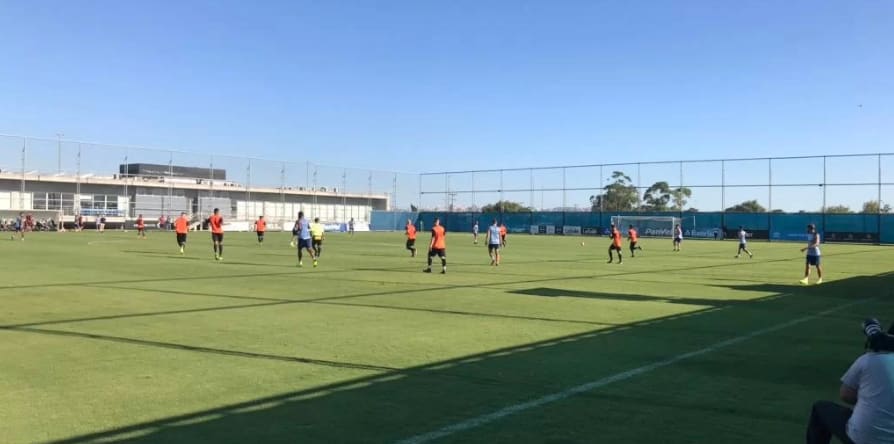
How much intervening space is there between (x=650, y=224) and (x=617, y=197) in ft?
28.3

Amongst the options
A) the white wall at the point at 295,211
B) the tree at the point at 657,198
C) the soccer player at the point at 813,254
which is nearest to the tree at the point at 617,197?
the tree at the point at 657,198

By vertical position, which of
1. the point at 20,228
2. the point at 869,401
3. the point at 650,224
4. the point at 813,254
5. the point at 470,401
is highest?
the point at 650,224

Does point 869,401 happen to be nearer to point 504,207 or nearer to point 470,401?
point 470,401

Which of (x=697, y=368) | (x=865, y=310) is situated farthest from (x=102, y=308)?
(x=865, y=310)

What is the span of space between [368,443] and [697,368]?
4.33 m

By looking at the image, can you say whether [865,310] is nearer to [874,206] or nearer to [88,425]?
[88,425]

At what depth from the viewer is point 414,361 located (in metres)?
8.02

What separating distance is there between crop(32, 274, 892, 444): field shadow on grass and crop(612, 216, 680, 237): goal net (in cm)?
6043

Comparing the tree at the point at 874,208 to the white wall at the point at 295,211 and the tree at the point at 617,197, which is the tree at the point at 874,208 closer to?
the tree at the point at 617,197

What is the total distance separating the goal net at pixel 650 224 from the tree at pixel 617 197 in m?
4.36

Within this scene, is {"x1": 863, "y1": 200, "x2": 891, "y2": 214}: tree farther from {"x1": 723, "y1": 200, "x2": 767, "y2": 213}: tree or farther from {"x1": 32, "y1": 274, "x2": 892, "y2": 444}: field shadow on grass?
{"x1": 32, "y1": 274, "x2": 892, "y2": 444}: field shadow on grass

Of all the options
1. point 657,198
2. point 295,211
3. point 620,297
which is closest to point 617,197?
point 657,198

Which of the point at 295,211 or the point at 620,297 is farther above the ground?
the point at 295,211

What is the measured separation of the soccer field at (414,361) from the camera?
557 centimetres
